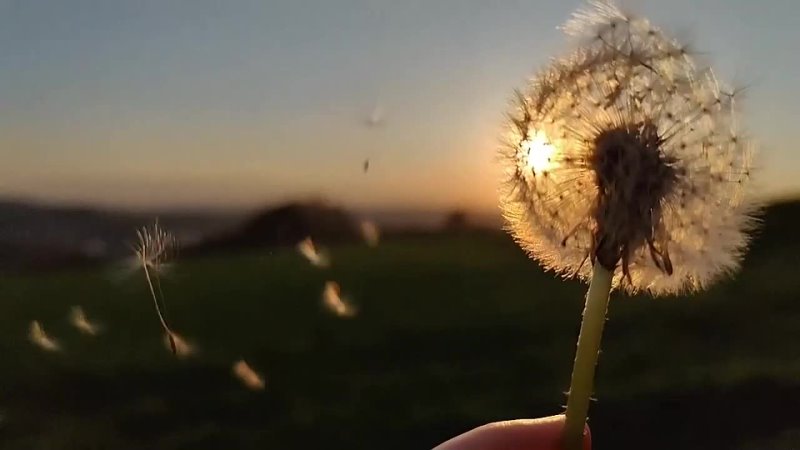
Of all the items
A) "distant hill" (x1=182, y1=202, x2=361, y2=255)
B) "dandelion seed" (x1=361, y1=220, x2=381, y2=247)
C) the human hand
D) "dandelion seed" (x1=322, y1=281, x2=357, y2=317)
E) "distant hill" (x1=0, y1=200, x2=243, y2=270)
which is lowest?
the human hand

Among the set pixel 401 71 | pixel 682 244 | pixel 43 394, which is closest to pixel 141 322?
pixel 43 394

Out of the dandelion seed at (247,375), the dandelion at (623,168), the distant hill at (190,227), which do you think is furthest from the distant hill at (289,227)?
the dandelion at (623,168)

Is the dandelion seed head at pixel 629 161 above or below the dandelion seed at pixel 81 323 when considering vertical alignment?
below

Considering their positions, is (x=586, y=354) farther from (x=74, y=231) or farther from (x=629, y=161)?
(x=74, y=231)

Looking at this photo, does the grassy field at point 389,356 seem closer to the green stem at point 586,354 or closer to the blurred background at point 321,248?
the blurred background at point 321,248

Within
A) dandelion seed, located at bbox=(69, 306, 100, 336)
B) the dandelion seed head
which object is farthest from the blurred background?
the dandelion seed head

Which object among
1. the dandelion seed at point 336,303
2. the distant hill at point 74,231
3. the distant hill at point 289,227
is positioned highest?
the distant hill at point 74,231

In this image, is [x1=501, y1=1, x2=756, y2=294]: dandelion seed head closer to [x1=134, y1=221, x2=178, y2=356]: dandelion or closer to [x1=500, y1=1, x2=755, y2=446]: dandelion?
[x1=500, y1=1, x2=755, y2=446]: dandelion
